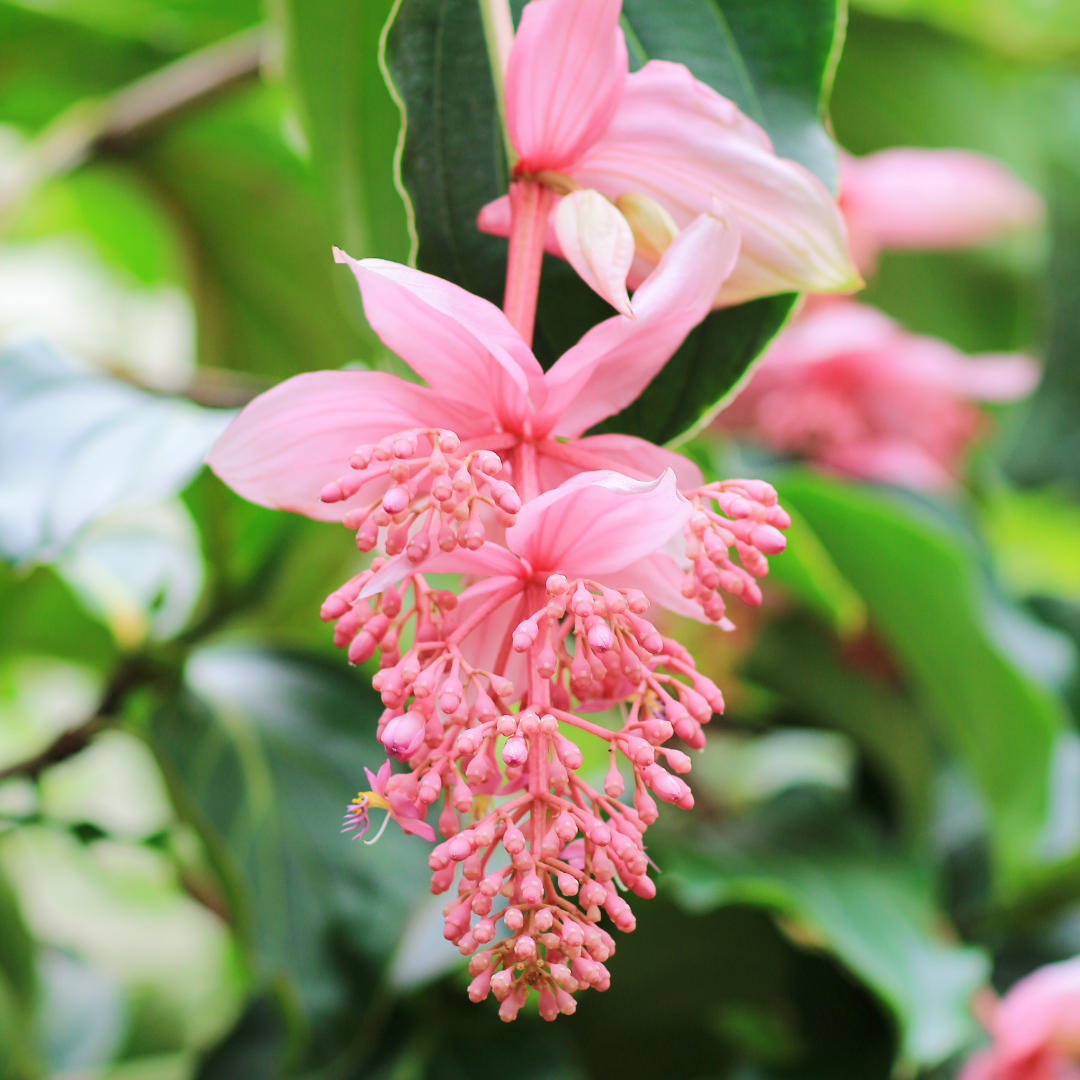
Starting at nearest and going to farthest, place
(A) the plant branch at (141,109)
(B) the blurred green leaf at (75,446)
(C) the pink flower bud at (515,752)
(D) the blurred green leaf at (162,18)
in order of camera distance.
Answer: (C) the pink flower bud at (515,752)
(B) the blurred green leaf at (75,446)
(A) the plant branch at (141,109)
(D) the blurred green leaf at (162,18)

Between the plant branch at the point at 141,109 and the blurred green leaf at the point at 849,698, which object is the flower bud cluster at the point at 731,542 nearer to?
the blurred green leaf at the point at 849,698

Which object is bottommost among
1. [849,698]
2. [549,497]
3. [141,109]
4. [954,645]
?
[849,698]

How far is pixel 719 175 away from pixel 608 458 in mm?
70

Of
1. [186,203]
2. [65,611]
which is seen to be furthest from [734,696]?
[186,203]

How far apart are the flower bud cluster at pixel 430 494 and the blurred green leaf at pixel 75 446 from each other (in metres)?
0.10

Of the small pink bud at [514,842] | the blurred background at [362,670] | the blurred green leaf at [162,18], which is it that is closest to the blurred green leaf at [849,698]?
the blurred background at [362,670]

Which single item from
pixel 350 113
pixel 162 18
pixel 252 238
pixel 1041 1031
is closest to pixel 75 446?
pixel 350 113

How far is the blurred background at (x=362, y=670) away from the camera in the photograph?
0.39 m

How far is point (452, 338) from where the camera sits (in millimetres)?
195

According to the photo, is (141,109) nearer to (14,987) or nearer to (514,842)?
(14,987)

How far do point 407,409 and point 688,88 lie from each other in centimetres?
10

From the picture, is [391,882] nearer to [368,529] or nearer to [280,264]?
[368,529]

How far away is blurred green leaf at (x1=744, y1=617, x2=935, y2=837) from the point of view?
0.60 m

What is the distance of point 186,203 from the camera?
2.71 ft
